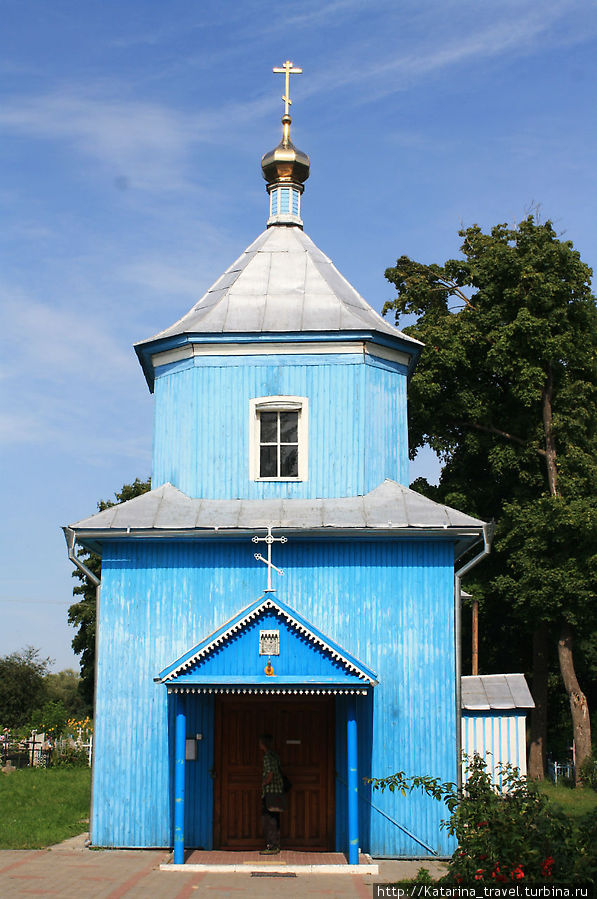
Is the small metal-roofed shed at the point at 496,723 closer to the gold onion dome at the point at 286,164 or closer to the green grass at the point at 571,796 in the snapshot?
the green grass at the point at 571,796

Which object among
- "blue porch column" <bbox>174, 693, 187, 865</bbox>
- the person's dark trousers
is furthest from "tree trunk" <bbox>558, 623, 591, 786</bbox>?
"blue porch column" <bbox>174, 693, 187, 865</bbox>

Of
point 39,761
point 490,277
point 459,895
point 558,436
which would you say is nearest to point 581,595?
point 558,436

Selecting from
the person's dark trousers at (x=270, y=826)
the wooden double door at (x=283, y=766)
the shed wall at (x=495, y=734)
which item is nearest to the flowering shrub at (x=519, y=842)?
the person's dark trousers at (x=270, y=826)

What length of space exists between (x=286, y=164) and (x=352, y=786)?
10.6 metres

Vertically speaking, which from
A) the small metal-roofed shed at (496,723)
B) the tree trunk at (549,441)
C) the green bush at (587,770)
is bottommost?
the green bush at (587,770)

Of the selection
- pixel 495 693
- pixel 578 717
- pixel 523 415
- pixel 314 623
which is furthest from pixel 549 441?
pixel 314 623

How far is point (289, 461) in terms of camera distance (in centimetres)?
1418

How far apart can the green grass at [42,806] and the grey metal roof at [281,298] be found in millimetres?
7170

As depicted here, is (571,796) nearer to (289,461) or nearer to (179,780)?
(289,461)

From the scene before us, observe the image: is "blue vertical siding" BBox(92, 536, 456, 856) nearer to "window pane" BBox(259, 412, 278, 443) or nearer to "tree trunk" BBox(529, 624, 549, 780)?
"window pane" BBox(259, 412, 278, 443)

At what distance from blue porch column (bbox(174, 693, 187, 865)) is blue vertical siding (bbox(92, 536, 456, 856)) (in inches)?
33.5

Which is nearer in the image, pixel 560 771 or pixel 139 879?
pixel 139 879

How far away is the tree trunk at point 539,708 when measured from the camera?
2683 cm

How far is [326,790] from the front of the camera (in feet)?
42.0
